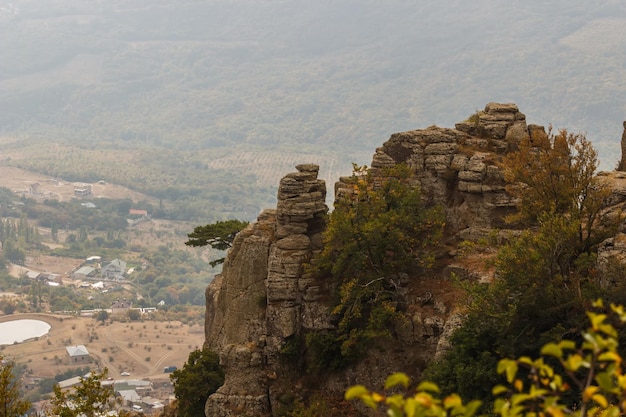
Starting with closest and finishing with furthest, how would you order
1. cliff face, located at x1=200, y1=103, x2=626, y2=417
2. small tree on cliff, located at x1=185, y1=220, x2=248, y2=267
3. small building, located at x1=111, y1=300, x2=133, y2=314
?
cliff face, located at x1=200, y1=103, x2=626, y2=417 → small tree on cliff, located at x1=185, y1=220, x2=248, y2=267 → small building, located at x1=111, y1=300, x2=133, y2=314

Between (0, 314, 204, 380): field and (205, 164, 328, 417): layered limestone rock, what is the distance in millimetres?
92175

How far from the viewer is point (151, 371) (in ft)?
464

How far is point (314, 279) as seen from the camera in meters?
40.1

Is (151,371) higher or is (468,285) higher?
(468,285)

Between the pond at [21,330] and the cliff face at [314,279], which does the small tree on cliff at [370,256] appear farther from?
the pond at [21,330]

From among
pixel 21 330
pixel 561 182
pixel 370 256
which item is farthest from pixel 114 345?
pixel 561 182

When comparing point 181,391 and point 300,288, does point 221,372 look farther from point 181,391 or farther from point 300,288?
point 300,288

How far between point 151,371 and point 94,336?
1985 centimetres

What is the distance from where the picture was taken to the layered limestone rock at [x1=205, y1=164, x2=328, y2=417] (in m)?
39.8

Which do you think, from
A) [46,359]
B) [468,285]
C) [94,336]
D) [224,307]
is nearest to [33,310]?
[94,336]

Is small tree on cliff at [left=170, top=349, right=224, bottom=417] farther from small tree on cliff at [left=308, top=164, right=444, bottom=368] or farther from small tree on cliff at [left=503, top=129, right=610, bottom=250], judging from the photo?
small tree on cliff at [left=503, top=129, right=610, bottom=250]

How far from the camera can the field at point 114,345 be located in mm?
141125

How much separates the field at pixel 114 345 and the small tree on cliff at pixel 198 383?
90.7 meters

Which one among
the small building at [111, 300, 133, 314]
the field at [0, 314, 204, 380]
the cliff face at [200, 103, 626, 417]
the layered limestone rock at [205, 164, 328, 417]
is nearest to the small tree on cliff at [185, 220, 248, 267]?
the cliff face at [200, 103, 626, 417]
